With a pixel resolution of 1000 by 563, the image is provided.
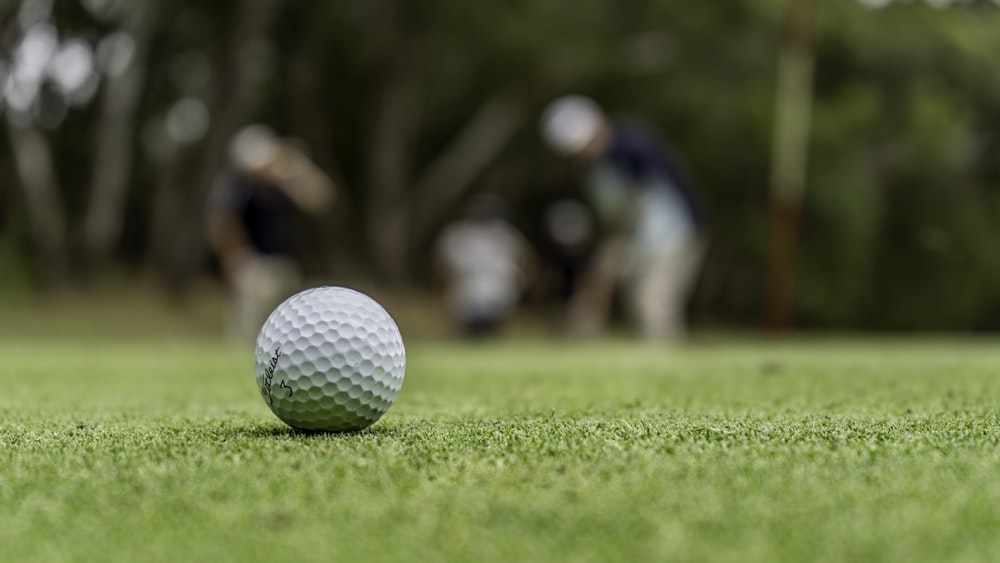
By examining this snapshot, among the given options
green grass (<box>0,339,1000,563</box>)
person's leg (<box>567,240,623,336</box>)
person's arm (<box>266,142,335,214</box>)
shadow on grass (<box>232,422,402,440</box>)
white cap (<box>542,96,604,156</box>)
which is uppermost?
white cap (<box>542,96,604,156</box>)

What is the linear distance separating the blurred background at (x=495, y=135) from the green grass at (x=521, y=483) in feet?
51.2

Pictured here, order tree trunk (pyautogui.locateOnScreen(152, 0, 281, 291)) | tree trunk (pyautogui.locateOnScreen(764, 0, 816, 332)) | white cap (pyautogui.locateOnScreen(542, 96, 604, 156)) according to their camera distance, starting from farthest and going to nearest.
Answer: tree trunk (pyautogui.locateOnScreen(764, 0, 816, 332)), tree trunk (pyautogui.locateOnScreen(152, 0, 281, 291)), white cap (pyautogui.locateOnScreen(542, 96, 604, 156))

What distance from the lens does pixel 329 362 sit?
3227 mm

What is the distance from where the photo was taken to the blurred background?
21031mm

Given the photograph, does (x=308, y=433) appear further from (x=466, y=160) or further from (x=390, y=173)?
(x=466, y=160)

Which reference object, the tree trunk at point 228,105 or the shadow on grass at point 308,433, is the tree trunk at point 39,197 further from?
the shadow on grass at point 308,433

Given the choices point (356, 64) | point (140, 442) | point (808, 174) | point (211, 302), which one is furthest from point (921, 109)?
point (140, 442)

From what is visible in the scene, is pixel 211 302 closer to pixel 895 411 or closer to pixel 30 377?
pixel 30 377

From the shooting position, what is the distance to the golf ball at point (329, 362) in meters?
3.17

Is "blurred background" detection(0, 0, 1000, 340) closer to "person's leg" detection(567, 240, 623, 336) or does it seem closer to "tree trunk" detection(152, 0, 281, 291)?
"tree trunk" detection(152, 0, 281, 291)

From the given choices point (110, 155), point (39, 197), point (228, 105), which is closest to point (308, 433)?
point (228, 105)

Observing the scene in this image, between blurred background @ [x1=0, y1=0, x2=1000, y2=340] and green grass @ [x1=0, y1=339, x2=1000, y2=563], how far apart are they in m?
15.6

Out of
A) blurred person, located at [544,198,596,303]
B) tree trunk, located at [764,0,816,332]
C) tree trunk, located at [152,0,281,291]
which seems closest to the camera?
blurred person, located at [544,198,596,303]


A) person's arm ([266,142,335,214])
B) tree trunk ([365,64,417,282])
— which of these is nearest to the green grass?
person's arm ([266,142,335,214])
